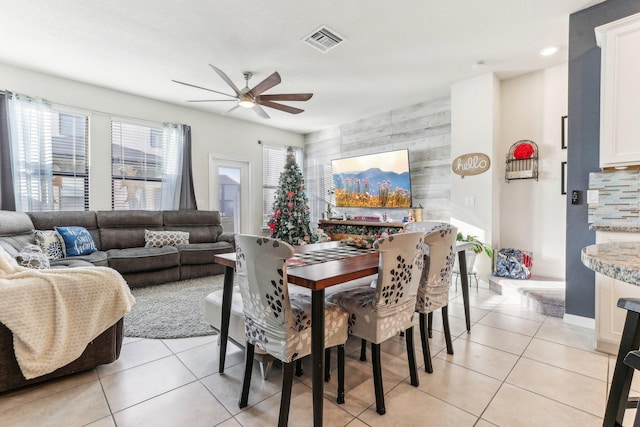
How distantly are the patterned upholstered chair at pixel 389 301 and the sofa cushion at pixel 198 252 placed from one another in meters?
3.07

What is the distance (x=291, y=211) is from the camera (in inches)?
219

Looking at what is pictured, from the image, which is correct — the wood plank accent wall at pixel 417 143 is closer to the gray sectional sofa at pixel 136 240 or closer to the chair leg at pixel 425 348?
the gray sectional sofa at pixel 136 240

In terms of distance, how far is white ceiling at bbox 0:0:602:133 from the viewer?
258cm

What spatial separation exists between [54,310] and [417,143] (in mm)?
4923

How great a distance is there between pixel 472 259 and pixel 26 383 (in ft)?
13.7

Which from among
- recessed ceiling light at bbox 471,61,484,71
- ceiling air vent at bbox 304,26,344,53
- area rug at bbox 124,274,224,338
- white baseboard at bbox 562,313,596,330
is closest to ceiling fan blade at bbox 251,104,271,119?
ceiling air vent at bbox 304,26,344,53

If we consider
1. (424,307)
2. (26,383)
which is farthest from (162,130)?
(424,307)

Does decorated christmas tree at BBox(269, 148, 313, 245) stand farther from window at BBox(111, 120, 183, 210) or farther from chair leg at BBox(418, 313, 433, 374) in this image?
chair leg at BBox(418, 313, 433, 374)

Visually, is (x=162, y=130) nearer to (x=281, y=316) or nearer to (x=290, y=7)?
(x=290, y=7)

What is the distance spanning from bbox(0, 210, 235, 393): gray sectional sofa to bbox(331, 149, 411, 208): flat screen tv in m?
2.46

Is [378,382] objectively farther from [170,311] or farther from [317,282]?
[170,311]

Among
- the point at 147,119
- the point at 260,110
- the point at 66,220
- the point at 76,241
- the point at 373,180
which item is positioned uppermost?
the point at 147,119

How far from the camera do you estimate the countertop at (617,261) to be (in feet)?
2.34

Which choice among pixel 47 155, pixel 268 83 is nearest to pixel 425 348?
pixel 268 83
